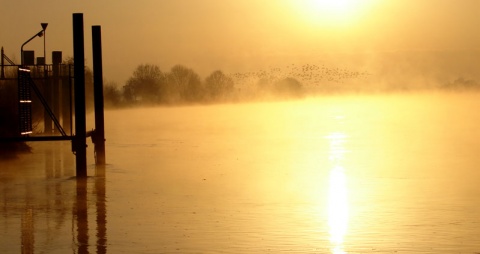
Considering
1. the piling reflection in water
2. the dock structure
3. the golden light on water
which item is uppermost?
the dock structure

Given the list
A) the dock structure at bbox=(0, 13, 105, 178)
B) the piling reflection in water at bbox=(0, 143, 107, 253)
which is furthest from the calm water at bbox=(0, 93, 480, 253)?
the dock structure at bbox=(0, 13, 105, 178)

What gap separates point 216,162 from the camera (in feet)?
130

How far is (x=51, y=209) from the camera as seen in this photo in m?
22.4

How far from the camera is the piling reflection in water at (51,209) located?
17.5 meters

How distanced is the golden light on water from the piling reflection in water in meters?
4.09

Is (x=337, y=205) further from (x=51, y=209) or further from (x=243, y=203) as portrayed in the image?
(x=51, y=209)

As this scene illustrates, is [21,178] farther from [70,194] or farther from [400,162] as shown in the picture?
[400,162]

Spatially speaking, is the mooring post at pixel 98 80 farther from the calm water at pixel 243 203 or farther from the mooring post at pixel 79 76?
the mooring post at pixel 79 76

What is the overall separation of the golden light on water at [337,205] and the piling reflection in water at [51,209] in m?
4.09

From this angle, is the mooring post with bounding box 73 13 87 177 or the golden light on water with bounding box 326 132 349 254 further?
the mooring post with bounding box 73 13 87 177

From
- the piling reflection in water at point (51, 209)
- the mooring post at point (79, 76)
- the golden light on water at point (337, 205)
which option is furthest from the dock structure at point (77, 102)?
the golden light on water at point (337, 205)

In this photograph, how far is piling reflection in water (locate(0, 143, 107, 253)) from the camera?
1750 cm

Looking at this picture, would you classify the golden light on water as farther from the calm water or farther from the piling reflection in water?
the piling reflection in water

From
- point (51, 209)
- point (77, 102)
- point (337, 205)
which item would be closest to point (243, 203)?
point (337, 205)
